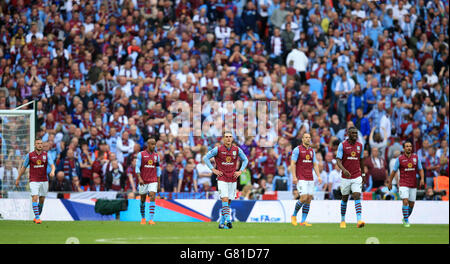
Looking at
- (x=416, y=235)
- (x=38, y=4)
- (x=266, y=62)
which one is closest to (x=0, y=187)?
(x=38, y=4)

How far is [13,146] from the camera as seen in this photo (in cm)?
2412

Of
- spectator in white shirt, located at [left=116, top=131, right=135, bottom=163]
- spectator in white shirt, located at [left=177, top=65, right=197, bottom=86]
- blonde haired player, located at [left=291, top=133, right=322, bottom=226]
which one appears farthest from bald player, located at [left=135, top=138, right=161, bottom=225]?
spectator in white shirt, located at [left=177, top=65, right=197, bottom=86]

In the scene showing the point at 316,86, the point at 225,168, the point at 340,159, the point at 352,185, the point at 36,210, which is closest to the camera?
the point at 225,168

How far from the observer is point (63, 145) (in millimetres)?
25781

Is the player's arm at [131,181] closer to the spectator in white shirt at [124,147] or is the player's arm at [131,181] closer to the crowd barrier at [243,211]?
the spectator in white shirt at [124,147]

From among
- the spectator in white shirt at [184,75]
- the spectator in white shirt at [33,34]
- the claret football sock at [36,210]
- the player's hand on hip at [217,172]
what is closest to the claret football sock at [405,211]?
the player's hand on hip at [217,172]

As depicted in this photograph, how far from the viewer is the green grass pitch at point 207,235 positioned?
15.3 meters

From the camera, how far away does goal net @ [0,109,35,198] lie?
23922mm

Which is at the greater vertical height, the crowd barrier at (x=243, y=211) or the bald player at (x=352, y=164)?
the bald player at (x=352, y=164)

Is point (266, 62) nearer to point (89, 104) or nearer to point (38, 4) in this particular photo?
point (89, 104)
